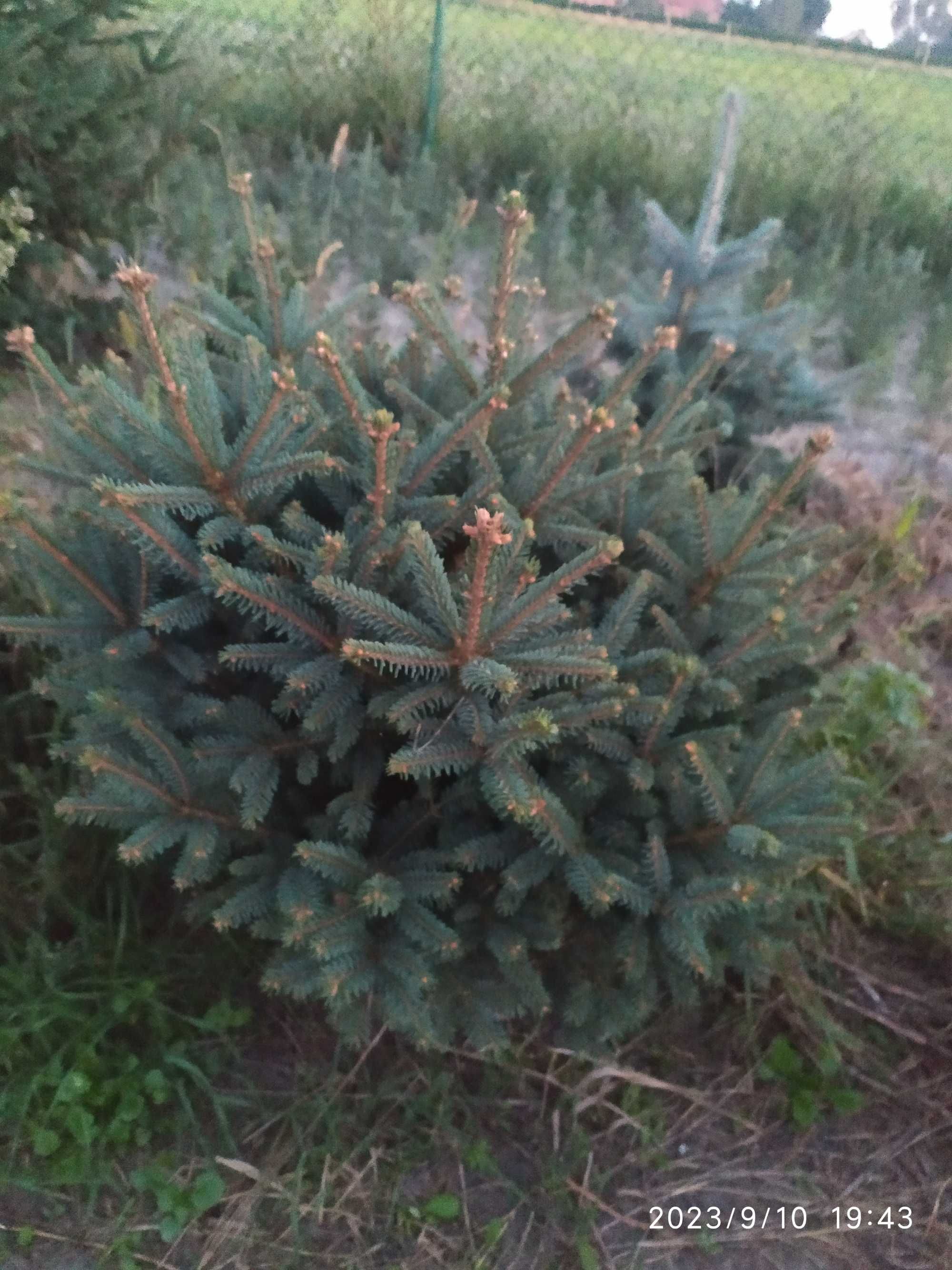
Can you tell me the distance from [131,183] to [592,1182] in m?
3.15

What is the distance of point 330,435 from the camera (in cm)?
155

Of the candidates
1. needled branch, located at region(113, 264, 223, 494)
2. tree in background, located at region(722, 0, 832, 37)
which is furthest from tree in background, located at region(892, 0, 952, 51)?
needled branch, located at region(113, 264, 223, 494)

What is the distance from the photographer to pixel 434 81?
466 cm

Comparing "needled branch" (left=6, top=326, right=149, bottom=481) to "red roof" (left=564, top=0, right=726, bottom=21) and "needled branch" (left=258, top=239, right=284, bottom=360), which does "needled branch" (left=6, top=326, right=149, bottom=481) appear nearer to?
"needled branch" (left=258, top=239, right=284, bottom=360)

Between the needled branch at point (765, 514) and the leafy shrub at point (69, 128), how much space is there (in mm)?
2181

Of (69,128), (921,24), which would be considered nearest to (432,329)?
(69,128)

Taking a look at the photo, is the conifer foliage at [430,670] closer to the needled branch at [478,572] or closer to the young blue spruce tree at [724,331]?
the needled branch at [478,572]

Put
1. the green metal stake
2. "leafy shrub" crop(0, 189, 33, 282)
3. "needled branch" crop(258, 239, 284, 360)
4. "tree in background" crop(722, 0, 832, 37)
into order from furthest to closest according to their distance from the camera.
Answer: "tree in background" crop(722, 0, 832, 37), the green metal stake, "leafy shrub" crop(0, 189, 33, 282), "needled branch" crop(258, 239, 284, 360)

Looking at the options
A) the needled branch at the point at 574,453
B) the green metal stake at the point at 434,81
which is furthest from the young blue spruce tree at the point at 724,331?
the green metal stake at the point at 434,81

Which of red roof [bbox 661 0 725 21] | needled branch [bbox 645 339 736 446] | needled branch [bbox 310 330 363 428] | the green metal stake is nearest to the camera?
needled branch [bbox 310 330 363 428]

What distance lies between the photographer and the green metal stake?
181 inches

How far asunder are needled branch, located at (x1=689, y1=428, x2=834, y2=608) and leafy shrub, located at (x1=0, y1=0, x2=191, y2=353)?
2181 mm

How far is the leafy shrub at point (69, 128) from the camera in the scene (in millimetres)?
2561

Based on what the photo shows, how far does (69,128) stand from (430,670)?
2.41 metres
